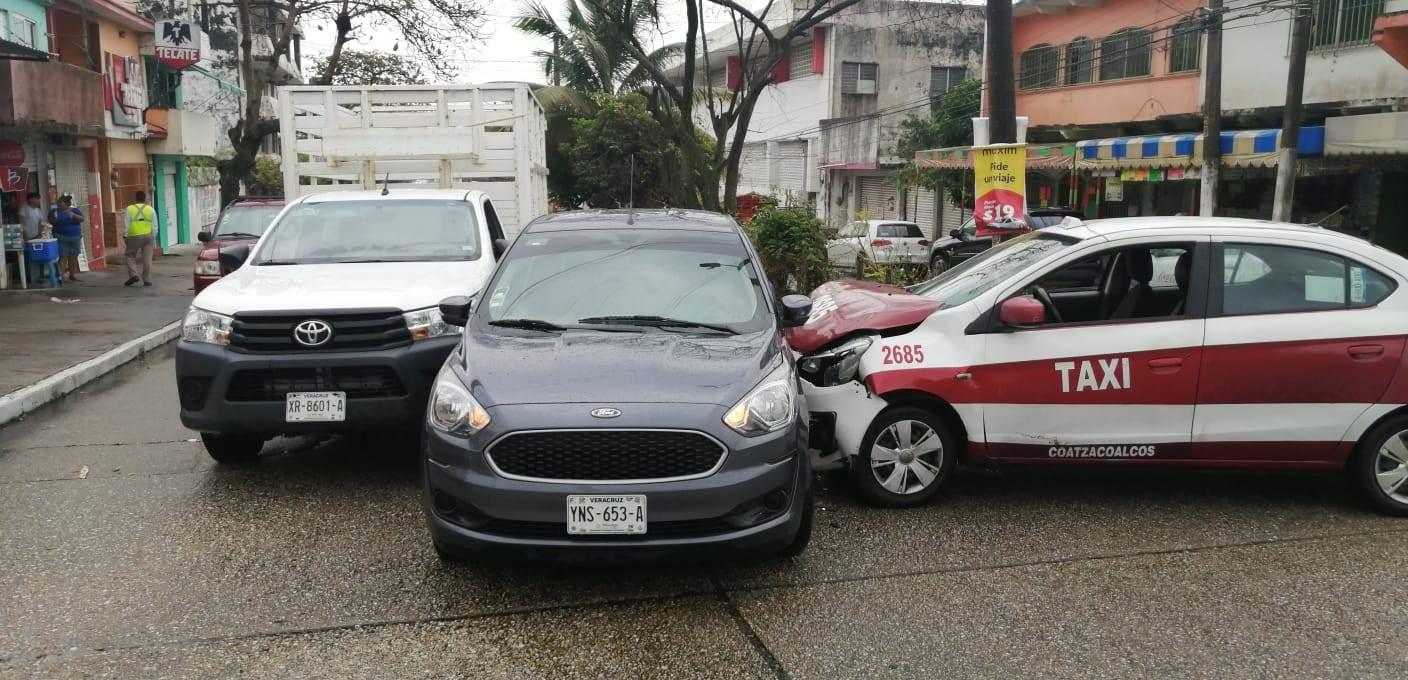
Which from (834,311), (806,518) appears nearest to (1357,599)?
(806,518)

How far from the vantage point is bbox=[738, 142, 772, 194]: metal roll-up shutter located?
42.2 m

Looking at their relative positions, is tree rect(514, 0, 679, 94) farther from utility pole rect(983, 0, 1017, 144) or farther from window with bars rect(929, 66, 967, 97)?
window with bars rect(929, 66, 967, 97)

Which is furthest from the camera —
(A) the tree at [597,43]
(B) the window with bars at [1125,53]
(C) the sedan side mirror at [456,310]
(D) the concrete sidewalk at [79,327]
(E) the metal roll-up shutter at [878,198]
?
(E) the metal roll-up shutter at [878,198]

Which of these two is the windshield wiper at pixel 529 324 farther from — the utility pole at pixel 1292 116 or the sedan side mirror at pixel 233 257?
the utility pole at pixel 1292 116

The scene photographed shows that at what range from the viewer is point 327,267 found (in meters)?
7.04

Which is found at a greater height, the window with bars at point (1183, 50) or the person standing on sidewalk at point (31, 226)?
the window with bars at point (1183, 50)

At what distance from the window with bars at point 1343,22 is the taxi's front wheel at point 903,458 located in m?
14.3

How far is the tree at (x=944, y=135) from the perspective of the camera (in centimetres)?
2755

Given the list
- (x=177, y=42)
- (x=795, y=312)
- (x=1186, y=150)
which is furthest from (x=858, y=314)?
(x=177, y=42)

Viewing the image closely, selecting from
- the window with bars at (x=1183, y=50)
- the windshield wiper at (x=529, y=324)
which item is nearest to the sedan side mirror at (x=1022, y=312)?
the windshield wiper at (x=529, y=324)

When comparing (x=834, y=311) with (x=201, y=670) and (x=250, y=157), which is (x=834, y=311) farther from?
(x=250, y=157)

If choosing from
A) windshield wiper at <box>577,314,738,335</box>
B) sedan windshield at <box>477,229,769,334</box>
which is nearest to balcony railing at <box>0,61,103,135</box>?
sedan windshield at <box>477,229,769,334</box>

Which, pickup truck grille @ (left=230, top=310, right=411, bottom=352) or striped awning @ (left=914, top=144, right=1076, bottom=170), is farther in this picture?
striped awning @ (left=914, top=144, right=1076, bottom=170)

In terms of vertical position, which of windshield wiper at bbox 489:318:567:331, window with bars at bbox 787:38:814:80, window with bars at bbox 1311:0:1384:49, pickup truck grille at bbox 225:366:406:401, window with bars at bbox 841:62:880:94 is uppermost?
window with bars at bbox 787:38:814:80
